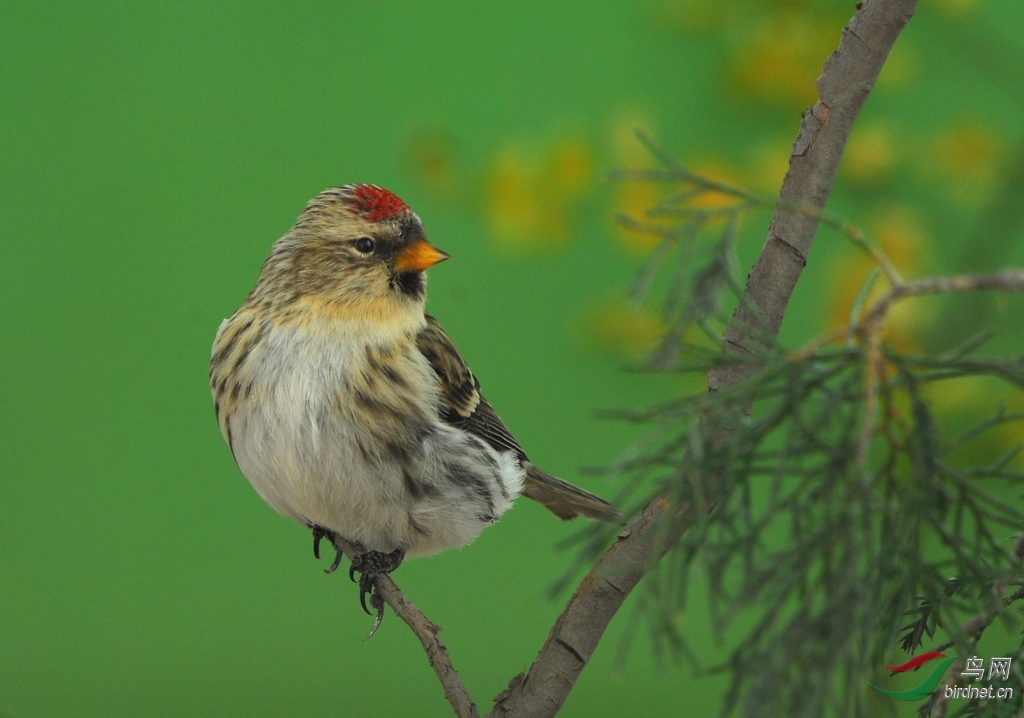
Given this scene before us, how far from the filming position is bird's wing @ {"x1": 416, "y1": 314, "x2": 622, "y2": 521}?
3.81ft

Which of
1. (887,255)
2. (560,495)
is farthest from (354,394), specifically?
(887,255)

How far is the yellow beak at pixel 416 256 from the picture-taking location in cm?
104

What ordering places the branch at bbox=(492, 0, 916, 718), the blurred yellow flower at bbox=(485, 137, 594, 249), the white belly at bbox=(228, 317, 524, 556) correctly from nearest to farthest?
1. the branch at bbox=(492, 0, 916, 718)
2. the white belly at bbox=(228, 317, 524, 556)
3. the blurred yellow flower at bbox=(485, 137, 594, 249)

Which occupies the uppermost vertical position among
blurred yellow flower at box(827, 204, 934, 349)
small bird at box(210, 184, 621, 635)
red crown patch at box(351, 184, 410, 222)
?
blurred yellow flower at box(827, 204, 934, 349)

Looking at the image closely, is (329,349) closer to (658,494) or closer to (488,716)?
(488,716)

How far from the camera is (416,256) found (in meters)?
1.06

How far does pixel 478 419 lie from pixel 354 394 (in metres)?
0.21

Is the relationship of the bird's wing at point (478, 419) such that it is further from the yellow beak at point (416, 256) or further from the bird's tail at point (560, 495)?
the yellow beak at point (416, 256)

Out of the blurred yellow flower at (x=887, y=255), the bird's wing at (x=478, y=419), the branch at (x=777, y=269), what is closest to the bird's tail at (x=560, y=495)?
the bird's wing at (x=478, y=419)

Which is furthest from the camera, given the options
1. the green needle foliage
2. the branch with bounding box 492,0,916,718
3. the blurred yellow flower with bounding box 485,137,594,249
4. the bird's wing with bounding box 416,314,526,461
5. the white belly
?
the blurred yellow flower with bounding box 485,137,594,249

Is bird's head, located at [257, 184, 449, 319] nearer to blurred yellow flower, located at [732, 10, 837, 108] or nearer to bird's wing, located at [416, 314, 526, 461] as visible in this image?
bird's wing, located at [416, 314, 526, 461]

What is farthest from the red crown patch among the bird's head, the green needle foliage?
the green needle foliage

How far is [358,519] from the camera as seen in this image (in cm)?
106

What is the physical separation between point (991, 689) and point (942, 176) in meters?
1.08
